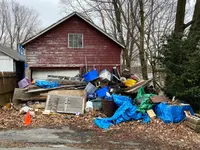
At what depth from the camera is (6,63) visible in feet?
59.5

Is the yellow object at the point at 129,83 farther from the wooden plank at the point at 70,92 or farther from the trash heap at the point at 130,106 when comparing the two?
the wooden plank at the point at 70,92

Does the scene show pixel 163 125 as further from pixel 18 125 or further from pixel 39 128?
pixel 18 125

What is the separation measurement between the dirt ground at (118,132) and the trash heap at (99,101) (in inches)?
13.7

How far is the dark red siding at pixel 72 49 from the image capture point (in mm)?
15680

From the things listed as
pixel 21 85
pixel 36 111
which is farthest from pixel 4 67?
pixel 36 111

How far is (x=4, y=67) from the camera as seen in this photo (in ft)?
59.2

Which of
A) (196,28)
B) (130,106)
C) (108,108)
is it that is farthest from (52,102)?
(196,28)

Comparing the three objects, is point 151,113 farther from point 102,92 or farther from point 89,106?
point 102,92

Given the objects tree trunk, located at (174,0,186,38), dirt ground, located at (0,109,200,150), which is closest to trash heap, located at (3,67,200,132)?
dirt ground, located at (0,109,200,150)

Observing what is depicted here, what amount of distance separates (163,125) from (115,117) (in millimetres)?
1962

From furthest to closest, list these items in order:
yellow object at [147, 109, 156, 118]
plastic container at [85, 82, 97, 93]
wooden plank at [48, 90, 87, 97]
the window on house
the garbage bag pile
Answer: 1. the window on house
2. plastic container at [85, 82, 97, 93]
3. wooden plank at [48, 90, 87, 97]
4. yellow object at [147, 109, 156, 118]
5. the garbage bag pile

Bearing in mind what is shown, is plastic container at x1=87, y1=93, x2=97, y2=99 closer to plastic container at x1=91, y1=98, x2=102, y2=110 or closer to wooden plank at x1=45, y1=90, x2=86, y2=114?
wooden plank at x1=45, y1=90, x2=86, y2=114

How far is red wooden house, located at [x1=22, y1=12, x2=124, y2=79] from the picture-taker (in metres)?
15.7

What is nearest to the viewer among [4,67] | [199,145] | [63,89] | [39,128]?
[199,145]
